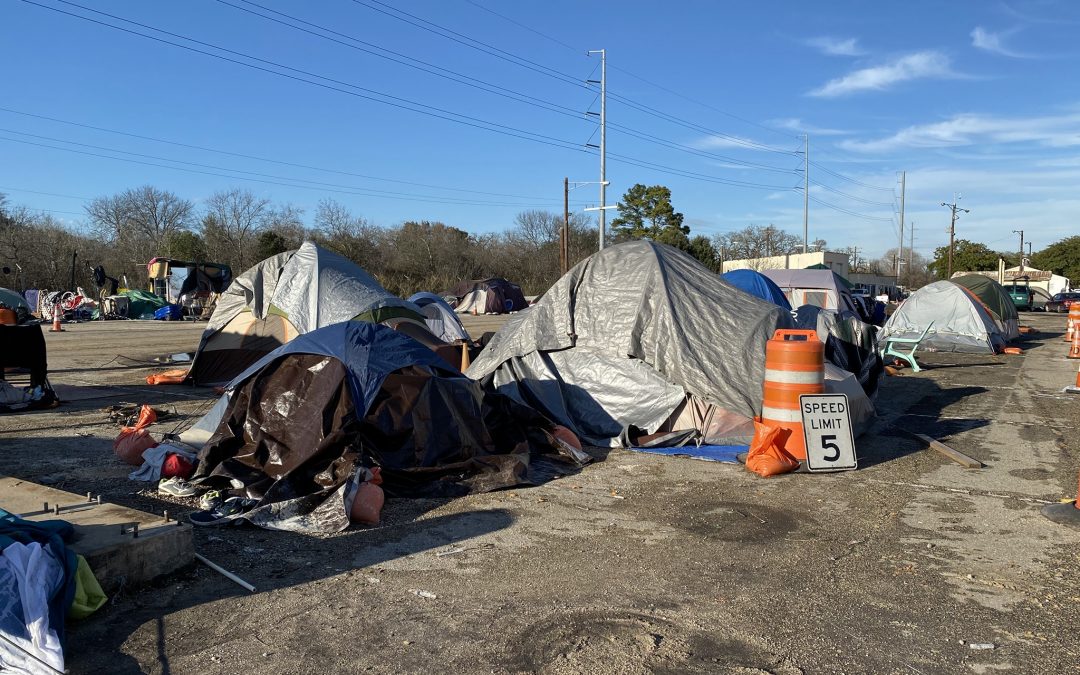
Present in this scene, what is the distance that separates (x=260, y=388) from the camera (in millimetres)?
7395

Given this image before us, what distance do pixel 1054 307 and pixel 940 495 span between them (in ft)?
174

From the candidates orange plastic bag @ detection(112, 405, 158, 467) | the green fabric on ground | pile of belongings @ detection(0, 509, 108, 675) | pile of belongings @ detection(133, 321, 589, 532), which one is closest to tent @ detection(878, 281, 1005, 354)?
pile of belongings @ detection(133, 321, 589, 532)

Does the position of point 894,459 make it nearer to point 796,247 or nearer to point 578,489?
point 578,489

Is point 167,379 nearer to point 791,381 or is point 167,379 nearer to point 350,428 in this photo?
point 350,428

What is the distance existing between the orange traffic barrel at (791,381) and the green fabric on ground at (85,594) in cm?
627

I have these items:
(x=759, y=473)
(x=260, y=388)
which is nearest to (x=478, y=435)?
(x=260, y=388)

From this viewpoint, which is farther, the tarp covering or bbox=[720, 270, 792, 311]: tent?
bbox=[720, 270, 792, 311]: tent

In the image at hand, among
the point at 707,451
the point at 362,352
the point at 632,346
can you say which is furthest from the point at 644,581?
the point at 632,346

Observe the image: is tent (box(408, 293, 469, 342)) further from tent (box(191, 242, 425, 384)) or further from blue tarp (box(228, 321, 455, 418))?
blue tarp (box(228, 321, 455, 418))

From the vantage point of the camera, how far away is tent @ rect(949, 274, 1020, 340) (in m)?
24.3

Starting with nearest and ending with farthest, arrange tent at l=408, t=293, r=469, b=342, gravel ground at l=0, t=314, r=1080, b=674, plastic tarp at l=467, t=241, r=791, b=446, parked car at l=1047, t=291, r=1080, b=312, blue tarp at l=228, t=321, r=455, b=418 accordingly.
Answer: gravel ground at l=0, t=314, r=1080, b=674 → blue tarp at l=228, t=321, r=455, b=418 → plastic tarp at l=467, t=241, r=791, b=446 → tent at l=408, t=293, r=469, b=342 → parked car at l=1047, t=291, r=1080, b=312

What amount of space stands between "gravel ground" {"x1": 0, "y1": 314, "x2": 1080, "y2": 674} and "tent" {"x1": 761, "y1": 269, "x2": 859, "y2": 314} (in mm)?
17422

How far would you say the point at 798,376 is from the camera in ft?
26.8

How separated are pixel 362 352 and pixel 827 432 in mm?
4802
